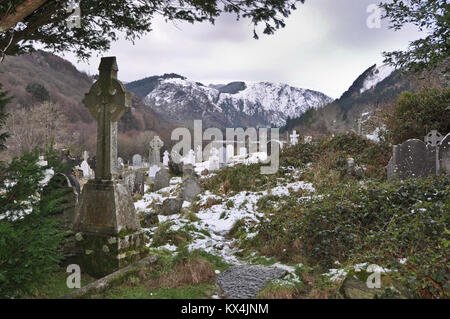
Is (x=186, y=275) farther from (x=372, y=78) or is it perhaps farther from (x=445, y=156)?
(x=372, y=78)

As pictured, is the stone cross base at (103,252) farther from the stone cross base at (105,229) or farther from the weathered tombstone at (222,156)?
the weathered tombstone at (222,156)

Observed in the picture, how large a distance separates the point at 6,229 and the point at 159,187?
1001 centimetres

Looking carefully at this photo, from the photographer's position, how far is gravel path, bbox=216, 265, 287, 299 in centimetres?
360

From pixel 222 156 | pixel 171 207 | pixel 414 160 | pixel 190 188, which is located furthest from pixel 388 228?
pixel 222 156

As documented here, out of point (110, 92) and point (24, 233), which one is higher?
point (110, 92)

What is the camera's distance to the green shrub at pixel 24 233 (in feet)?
7.72

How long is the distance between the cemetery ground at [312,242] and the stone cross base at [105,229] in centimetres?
25

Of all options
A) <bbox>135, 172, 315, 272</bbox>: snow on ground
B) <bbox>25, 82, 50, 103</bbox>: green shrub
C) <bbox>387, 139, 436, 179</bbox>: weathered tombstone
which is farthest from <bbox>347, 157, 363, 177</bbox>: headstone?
<bbox>25, 82, 50, 103</bbox>: green shrub

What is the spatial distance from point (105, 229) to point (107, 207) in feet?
1.02

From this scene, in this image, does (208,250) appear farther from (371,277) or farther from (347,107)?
(347,107)

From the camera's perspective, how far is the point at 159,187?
482 inches

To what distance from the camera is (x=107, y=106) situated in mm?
4336

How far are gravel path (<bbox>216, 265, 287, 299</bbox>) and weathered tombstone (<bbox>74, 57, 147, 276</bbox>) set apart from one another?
1.40 meters

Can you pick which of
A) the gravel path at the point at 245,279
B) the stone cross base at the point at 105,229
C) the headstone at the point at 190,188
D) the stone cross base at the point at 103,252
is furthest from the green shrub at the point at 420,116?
the stone cross base at the point at 103,252
